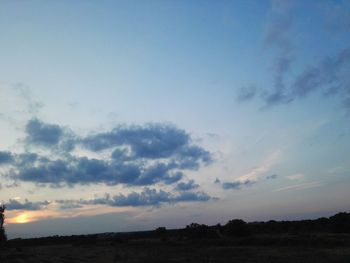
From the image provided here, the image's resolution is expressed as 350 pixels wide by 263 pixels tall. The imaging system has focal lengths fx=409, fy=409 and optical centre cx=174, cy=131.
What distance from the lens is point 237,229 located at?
80812 mm

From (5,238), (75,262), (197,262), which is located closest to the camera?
(197,262)

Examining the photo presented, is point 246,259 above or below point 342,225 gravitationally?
below

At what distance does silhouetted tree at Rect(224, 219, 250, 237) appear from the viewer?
79.8 metres

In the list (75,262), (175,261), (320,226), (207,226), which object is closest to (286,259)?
(175,261)

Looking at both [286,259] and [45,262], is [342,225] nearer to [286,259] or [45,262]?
[286,259]

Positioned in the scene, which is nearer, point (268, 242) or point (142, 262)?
point (142, 262)

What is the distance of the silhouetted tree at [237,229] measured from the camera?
79.8 metres

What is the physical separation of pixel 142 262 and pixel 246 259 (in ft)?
36.8

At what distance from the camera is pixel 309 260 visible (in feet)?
123

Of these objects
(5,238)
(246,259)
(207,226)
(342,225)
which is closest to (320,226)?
(342,225)

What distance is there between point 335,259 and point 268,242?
23.3 metres

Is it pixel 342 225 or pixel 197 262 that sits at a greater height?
pixel 342 225

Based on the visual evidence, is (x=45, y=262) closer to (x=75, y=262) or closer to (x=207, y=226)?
(x=75, y=262)

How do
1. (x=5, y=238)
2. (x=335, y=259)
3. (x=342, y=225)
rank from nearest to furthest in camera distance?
(x=335, y=259)
(x=342, y=225)
(x=5, y=238)
